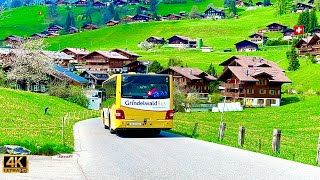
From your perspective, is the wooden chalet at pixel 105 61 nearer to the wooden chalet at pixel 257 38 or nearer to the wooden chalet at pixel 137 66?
the wooden chalet at pixel 137 66

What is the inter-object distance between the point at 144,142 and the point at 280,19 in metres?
176

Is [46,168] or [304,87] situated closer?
[46,168]

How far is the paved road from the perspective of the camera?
13852 mm

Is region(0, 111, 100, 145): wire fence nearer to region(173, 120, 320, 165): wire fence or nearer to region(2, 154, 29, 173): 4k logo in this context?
region(173, 120, 320, 165): wire fence

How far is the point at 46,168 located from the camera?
14.6 meters

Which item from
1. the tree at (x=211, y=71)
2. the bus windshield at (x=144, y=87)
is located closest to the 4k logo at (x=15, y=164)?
the bus windshield at (x=144, y=87)

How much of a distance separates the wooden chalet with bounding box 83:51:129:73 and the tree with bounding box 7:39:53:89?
52.5 meters

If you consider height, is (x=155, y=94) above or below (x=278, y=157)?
above

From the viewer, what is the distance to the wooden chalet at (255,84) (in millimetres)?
93550

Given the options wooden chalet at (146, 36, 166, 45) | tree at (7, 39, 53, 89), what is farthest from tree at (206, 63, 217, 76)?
wooden chalet at (146, 36, 166, 45)

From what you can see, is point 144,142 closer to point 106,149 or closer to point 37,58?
point 106,149

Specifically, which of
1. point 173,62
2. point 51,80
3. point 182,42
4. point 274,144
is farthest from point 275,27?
point 274,144

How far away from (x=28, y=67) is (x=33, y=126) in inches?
2201

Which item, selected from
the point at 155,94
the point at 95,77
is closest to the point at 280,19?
the point at 95,77
